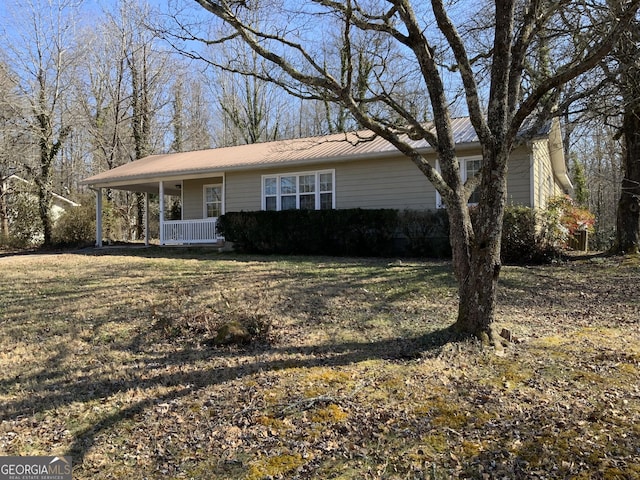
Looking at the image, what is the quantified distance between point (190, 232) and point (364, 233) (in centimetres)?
715

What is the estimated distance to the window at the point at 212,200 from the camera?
17812 millimetres

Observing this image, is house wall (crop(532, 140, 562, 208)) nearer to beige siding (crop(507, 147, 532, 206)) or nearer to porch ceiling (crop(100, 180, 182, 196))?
beige siding (crop(507, 147, 532, 206))

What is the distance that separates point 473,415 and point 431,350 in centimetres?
134

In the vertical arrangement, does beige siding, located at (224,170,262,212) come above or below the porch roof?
below

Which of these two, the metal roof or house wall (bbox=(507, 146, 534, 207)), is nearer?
house wall (bbox=(507, 146, 534, 207))

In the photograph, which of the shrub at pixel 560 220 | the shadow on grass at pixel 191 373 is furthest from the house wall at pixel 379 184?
the shadow on grass at pixel 191 373

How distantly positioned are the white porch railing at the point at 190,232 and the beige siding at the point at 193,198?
1.50 meters

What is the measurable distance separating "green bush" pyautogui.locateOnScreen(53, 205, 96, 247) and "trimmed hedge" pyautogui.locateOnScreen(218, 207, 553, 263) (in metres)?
9.07

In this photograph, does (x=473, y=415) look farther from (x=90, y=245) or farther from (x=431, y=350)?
(x=90, y=245)

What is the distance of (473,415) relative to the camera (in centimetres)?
323

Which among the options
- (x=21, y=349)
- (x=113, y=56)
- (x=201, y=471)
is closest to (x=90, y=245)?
(x=113, y=56)

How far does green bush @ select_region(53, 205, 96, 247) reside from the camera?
1977 centimetres

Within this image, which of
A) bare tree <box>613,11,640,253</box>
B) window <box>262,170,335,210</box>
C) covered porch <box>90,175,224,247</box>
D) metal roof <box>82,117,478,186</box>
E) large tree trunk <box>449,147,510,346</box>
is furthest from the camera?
covered porch <box>90,175,224,247</box>

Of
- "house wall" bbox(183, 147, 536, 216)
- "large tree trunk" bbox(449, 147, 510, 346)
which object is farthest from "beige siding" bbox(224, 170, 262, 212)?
"large tree trunk" bbox(449, 147, 510, 346)
